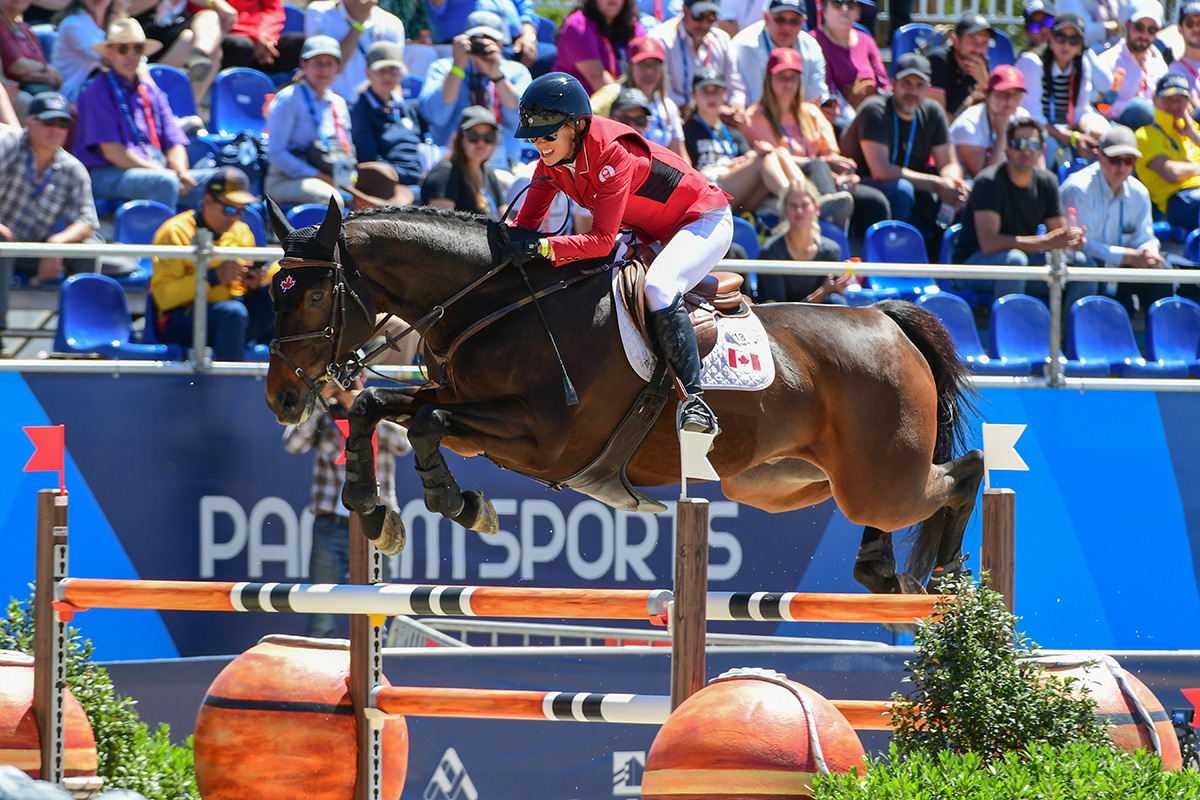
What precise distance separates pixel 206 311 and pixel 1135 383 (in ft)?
15.4

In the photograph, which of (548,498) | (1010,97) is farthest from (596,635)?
(1010,97)

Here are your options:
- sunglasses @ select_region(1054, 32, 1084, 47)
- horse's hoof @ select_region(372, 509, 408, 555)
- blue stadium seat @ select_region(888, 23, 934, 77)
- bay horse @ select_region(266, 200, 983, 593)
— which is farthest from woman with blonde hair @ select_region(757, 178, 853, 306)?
blue stadium seat @ select_region(888, 23, 934, 77)

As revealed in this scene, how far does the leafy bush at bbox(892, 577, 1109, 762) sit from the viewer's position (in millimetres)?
3389

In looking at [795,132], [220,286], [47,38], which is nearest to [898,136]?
[795,132]

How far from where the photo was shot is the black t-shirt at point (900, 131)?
8531mm

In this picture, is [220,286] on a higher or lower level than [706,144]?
lower

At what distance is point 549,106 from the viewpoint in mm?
4070

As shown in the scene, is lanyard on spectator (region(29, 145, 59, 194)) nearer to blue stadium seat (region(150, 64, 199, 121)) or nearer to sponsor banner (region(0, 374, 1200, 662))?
sponsor banner (region(0, 374, 1200, 662))

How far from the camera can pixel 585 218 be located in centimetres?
684

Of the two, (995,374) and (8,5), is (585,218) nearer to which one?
(995,374)

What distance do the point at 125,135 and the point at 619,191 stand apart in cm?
448

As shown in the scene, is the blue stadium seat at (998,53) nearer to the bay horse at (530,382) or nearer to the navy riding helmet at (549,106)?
the bay horse at (530,382)

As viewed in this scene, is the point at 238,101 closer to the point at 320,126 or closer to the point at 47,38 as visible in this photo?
the point at 47,38

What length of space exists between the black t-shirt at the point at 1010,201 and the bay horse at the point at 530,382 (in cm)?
288
